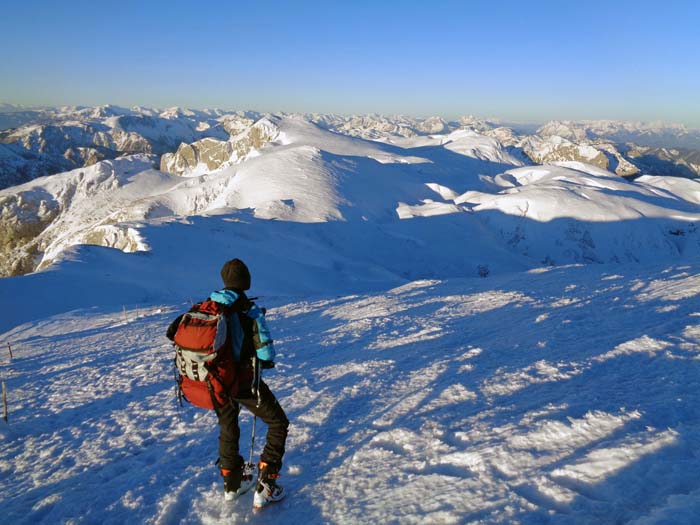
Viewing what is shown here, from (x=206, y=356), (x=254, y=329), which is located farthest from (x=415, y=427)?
(x=206, y=356)

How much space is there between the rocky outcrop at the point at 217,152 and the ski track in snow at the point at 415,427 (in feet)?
473

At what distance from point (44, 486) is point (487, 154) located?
634ft

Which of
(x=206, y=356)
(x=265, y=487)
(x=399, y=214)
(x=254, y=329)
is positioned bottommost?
(x=399, y=214)

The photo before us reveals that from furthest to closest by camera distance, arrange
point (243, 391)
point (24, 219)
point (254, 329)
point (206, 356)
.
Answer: point (24, 219), point (243, 391), point (254, 329), point (206, 356)

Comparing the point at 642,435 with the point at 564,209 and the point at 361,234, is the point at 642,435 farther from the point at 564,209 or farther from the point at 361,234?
the point at 564,209

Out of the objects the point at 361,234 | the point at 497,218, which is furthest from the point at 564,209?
the point at 361,234

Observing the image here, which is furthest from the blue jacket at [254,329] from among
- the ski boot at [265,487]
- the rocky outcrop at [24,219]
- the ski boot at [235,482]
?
the rocky outcrop at [24,219]

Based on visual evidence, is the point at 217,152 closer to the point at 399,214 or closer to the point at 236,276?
the point at 399,214

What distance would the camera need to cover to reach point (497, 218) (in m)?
79.4

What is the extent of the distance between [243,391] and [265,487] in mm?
1115

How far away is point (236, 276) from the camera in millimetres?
4109

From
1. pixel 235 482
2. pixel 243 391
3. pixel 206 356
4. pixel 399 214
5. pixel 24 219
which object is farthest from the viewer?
pixel 24 219

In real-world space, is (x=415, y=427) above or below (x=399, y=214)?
above

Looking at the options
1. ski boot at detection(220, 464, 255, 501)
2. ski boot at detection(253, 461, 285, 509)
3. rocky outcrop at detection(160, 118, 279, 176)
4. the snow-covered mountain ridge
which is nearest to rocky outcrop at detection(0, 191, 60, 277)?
the snow-covered mountain ridge
